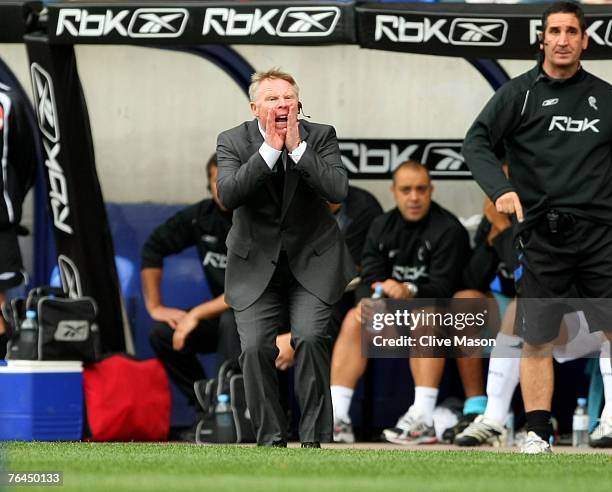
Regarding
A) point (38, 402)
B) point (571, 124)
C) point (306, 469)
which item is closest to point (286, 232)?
point (571, 124)

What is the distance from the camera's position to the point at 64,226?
32.5ft

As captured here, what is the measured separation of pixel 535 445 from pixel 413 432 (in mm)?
2294

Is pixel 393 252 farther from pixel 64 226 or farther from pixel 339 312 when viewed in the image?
A: pixel 64 226

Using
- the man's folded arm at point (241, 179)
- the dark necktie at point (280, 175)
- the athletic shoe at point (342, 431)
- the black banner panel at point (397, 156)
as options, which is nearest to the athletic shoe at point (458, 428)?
the athletic shoe at point (342, 431)

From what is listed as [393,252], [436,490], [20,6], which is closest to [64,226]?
[20,6]

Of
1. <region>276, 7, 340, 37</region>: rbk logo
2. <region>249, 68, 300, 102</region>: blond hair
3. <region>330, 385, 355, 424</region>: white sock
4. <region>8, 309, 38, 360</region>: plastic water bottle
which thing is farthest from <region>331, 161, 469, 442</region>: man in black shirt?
<region>249, 68, 300, 102</region>: blond hair

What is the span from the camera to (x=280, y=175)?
7508mm

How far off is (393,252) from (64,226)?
2.08m

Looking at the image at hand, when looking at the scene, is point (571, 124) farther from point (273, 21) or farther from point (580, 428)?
point (580, 428)

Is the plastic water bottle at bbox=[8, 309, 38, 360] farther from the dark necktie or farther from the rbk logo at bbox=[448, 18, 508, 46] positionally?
the rbk logo at bbox=[448, 18, 508, 46]

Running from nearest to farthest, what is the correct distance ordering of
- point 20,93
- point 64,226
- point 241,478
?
point 241,478, point 64,226, point 20,93

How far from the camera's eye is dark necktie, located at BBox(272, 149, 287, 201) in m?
7.49

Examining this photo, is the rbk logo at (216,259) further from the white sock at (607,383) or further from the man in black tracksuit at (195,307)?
the white sock at (607,383)

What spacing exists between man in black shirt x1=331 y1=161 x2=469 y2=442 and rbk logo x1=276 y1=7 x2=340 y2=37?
4.18 ft
